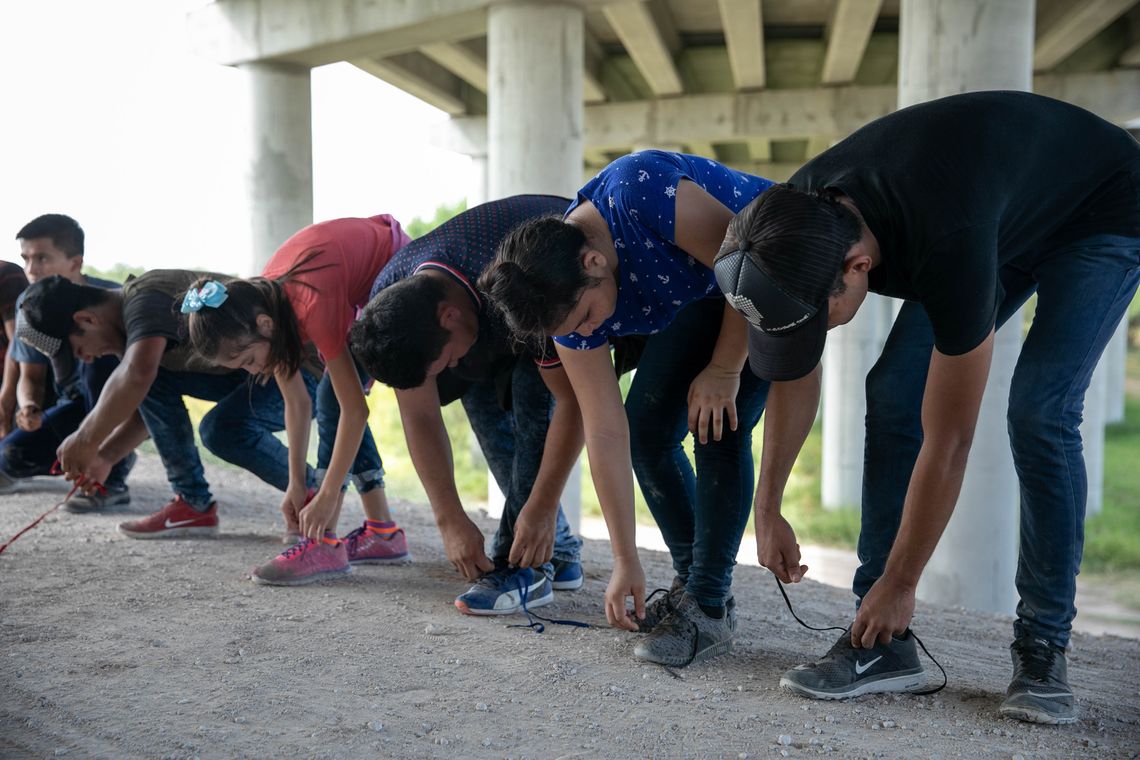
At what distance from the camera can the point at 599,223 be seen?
2.42m

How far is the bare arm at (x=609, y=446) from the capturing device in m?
2.52

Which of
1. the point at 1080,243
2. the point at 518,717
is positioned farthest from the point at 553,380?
the point at 1080,243

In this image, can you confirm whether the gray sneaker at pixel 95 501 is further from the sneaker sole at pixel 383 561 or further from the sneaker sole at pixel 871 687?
the sneaker sole at pixel 871 687

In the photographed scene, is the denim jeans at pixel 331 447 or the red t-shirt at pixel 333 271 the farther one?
the denim jeans at pixel 331 447

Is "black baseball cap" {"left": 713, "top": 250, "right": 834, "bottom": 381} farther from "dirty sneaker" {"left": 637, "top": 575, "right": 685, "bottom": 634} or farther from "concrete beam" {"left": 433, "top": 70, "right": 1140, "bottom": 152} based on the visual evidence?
"concrete beam" {"left": 433, "top": 70, "right": 1140, "bottom": 152}

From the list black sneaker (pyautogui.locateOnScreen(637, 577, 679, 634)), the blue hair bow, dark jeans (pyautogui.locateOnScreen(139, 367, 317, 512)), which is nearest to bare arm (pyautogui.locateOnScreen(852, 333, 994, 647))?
black sneaker (pyautogui.locateOnScreen(637, 577, 679, 634))

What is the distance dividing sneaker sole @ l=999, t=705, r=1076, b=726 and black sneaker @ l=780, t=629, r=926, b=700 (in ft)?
0.80

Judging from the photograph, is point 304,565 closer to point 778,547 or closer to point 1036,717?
point 778,547

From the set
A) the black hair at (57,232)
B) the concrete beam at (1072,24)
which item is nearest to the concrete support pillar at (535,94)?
the black hair at (57,232)

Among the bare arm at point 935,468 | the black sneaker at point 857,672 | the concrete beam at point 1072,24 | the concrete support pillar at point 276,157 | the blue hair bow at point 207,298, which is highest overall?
the concrete beam at point 1072,24

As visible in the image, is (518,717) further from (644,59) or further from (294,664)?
(644,59)

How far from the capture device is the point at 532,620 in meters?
3.07

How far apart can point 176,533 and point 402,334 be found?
223 centimetres

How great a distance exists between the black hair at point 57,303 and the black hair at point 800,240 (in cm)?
318
